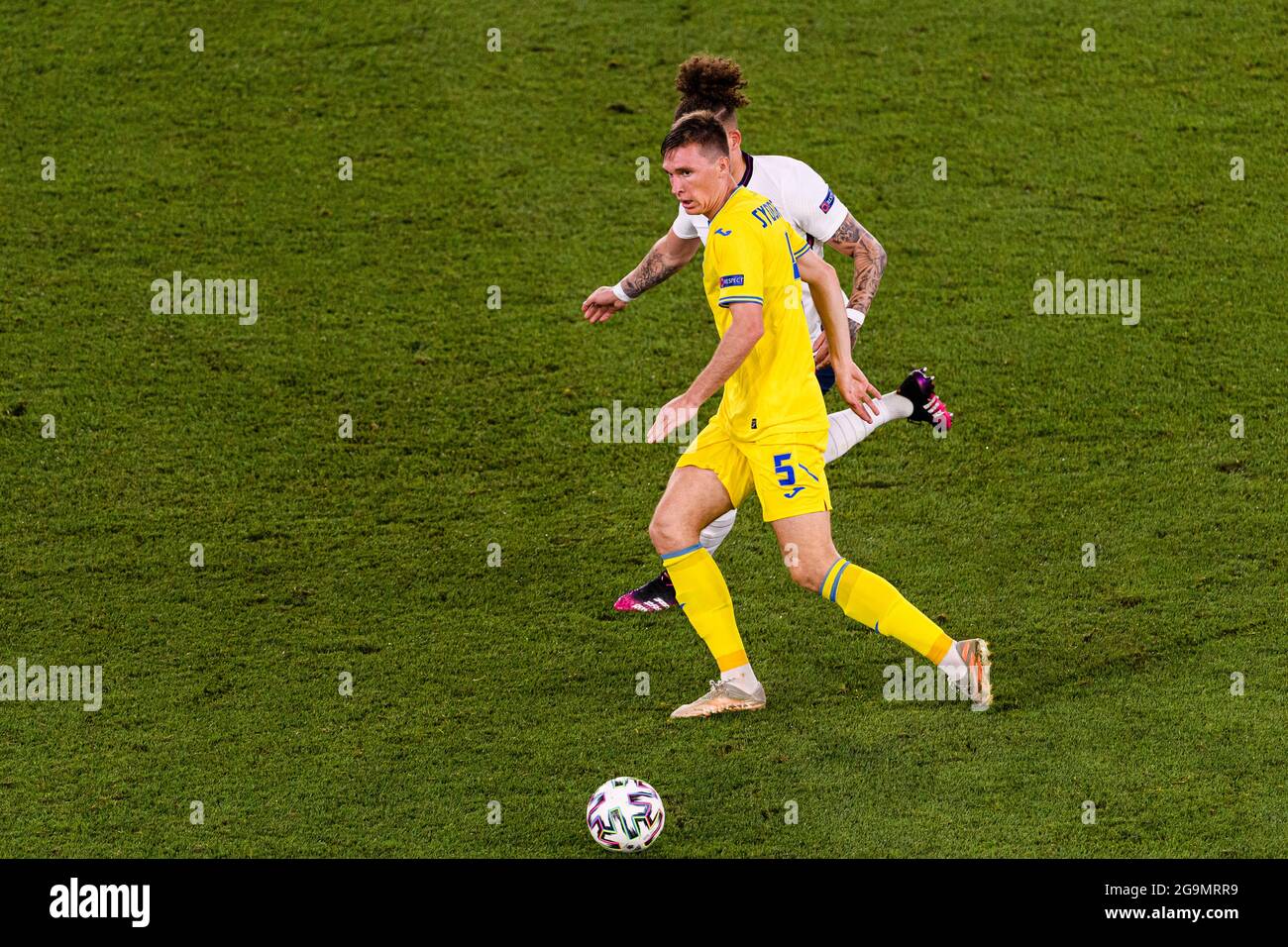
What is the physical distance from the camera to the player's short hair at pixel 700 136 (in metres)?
5.86

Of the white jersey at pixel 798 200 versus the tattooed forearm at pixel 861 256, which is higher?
the white jersey at pixel 798 200

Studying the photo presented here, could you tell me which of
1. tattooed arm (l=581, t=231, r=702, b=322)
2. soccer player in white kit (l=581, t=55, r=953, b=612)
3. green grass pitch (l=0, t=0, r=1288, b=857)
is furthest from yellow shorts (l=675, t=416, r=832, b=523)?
tattooed arm (l=581, t=231, r=702, b=322)

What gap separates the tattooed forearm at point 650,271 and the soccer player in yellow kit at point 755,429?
852 millimetres

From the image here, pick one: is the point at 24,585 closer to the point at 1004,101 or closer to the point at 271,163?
the point at 271,163

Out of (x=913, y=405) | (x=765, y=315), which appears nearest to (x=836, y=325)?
(x=765, y=315)

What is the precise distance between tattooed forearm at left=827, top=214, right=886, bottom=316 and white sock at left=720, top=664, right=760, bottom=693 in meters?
1.69

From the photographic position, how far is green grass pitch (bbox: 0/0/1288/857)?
19.4ft

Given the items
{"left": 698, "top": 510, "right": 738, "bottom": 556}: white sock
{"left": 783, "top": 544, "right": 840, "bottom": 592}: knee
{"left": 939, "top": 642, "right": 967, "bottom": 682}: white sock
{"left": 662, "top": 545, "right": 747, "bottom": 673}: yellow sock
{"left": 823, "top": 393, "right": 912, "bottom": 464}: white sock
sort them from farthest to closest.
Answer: {"left": 823, "top": 393, "right": 912, "bottom": 464}: white sock → {"left": 698, "top": 510, "right": 738, "bottom": 556}: white sock → {"left": 662, "top": 545, "right": 747, "bottom": 673}: yellow sock → {"left": 939, "top": 642, "right": 967, "bottom": 682}: white sock → {"left": 783, "top": 544, "right": 840, "bottom": 592}: knee

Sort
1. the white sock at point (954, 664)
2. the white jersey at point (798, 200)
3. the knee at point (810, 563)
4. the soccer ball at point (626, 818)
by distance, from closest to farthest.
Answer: the soccer ball at point (626, 818), the knee at point (810, 563), the white sock at point (954, 664), the white jersey at point (798, 200)

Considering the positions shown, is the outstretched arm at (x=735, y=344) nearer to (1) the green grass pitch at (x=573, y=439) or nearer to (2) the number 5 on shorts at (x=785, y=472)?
(2) the number 5 on shorts at (x=785, y=472)

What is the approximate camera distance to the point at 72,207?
1090 centimetres

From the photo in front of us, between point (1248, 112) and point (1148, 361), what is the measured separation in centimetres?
318

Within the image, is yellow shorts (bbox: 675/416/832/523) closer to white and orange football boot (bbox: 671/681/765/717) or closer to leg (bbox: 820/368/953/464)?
white and orange football boot (bbox: 671/681/765/717)

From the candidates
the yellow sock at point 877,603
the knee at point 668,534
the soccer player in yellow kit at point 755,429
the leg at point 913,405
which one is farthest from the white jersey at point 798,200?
the yellow sock at point 877,603
